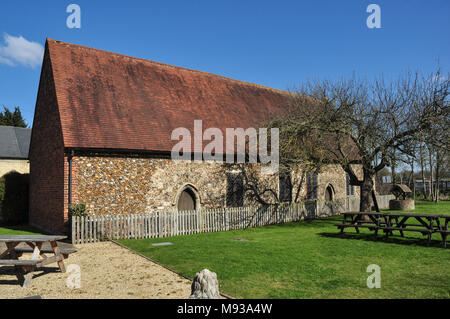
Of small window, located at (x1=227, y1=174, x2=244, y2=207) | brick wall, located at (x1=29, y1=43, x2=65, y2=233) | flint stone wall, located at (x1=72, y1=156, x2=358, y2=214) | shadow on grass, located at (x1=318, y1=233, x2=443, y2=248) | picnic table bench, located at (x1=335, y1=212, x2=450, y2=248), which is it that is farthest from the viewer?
small window, located at (x1=227, y1=174, x2=244, y2=207)

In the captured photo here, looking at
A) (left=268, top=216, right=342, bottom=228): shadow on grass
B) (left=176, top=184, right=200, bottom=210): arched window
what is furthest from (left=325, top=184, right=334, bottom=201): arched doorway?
(left=176, top=184, right=200, bottom=210): arched window

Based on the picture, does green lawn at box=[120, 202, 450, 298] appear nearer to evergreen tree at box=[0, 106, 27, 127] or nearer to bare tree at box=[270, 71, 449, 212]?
bare tree at box=[270, 71, 449, 212]

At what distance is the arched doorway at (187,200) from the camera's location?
1723cm

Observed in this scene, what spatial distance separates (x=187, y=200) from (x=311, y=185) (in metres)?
10.2

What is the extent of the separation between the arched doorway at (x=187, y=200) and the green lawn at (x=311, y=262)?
10.6ft

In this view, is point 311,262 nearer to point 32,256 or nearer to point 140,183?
point 32,256

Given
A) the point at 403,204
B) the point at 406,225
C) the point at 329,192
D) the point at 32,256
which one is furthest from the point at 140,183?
the point at 403,204

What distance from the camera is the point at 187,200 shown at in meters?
17.5

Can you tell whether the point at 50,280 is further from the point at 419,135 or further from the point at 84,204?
the point at 419,135

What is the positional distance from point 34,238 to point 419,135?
15151 mm

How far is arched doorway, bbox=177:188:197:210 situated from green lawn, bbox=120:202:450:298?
127 inches

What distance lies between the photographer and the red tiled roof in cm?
1541

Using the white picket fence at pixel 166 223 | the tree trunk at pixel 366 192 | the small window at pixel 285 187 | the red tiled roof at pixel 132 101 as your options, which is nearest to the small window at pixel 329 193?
the small window at pixel 285 187

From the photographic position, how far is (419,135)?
48.7 feet
